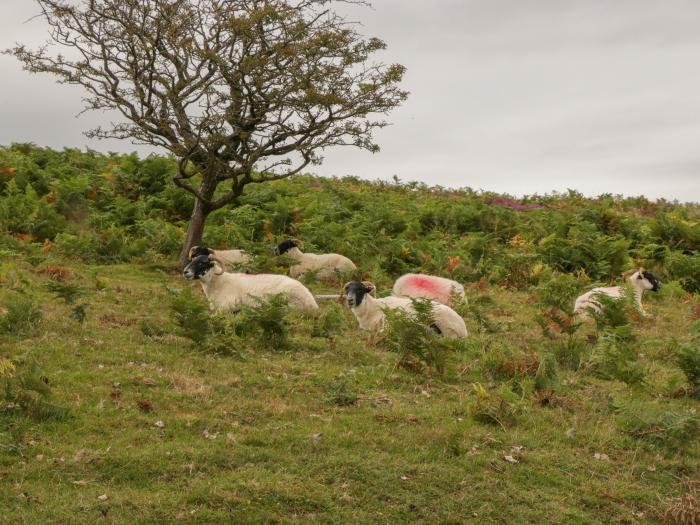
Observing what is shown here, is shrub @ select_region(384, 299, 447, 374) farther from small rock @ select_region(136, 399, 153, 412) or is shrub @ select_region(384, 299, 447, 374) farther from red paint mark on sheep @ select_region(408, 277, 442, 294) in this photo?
red paint mark on sheep @ select_region(408, 277, 442, 294)

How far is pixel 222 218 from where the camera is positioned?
24078 mm

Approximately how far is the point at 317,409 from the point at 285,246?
416 inches

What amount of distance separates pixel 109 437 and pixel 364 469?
273 cm

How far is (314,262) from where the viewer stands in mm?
20062

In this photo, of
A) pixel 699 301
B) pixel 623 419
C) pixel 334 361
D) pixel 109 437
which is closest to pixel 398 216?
pixel 699 301

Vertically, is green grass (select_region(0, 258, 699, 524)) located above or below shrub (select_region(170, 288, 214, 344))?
below

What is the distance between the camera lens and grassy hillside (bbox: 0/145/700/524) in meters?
7.80

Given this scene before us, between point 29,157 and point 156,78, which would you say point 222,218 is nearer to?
point 156,78

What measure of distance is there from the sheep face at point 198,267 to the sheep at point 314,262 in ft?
14.8

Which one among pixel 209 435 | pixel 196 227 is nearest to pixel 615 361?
pixel 209 435

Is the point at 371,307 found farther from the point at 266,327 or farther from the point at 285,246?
the point at 285,246

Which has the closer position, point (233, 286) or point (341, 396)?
point (341, 396)

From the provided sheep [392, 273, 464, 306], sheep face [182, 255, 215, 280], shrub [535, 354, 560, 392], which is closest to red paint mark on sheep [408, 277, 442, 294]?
sheep [392, 273, 464, 306]

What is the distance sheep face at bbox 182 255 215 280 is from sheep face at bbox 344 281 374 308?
107 inches
